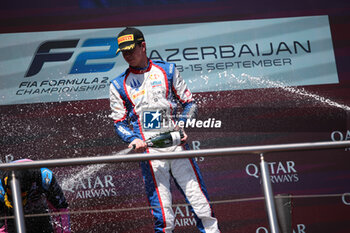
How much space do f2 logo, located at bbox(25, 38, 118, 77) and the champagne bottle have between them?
1.17 meters

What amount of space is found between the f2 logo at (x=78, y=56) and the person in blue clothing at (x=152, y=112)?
92 cm

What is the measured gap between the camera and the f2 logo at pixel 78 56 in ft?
10.9

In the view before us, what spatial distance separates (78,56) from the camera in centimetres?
338

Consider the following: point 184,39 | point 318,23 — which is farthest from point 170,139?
point 318,23

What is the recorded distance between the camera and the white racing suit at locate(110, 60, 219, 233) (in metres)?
2.28

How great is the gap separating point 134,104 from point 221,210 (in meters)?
0.86

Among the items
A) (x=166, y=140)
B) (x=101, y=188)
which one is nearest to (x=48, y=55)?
(x=101, y=188)

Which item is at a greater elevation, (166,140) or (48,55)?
(48,55)

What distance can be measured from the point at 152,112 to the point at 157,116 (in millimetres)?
33

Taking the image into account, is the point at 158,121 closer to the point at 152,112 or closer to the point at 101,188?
the point at 152,112

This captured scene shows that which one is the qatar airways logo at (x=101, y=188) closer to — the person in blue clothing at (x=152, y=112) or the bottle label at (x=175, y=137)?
the person in blue clothing at (x=152, y=112)

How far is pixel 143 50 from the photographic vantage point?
2516 millimetres

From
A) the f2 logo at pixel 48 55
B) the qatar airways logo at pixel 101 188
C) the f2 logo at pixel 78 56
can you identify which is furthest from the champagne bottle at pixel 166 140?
the f2 logo at pixel 48 55

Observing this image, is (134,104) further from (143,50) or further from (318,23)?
(318,23)
